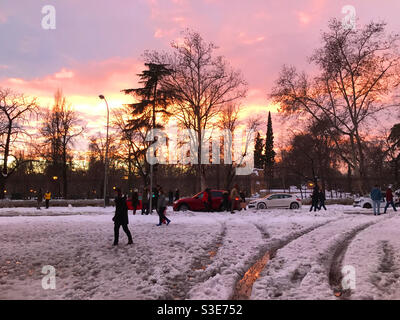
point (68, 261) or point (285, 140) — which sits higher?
point (285, 140)

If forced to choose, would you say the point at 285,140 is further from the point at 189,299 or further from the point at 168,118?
the point at 189,299

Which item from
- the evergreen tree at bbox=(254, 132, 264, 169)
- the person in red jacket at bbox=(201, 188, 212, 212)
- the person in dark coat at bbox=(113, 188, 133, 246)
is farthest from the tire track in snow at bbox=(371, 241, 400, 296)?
the evergreen tree at bbox=(254, 132, 264, 169)

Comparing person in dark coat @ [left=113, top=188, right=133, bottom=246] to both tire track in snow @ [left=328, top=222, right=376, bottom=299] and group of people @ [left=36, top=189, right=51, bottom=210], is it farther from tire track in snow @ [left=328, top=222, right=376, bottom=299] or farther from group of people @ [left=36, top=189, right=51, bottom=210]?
group of people @ [left=36, top=189, right=51, bottom=210]

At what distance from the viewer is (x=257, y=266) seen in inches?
280

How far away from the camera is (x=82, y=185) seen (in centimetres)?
7906

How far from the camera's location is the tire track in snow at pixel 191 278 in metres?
5.37

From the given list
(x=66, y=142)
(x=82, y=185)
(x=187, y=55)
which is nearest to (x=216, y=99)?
(x=187, y=55)

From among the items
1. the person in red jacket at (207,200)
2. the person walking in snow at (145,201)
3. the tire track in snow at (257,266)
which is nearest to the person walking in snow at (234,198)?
the person in red jacket at (207,200)

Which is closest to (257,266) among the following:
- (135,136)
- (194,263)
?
(194,263)

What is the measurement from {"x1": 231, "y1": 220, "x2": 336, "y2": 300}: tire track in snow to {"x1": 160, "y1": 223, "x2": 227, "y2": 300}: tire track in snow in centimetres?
73

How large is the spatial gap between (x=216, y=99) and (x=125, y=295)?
29.0 m

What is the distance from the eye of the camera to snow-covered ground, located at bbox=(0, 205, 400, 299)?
5.40 m

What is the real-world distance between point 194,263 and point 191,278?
1160 millimetres

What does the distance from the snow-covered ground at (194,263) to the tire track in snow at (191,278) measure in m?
0.02
